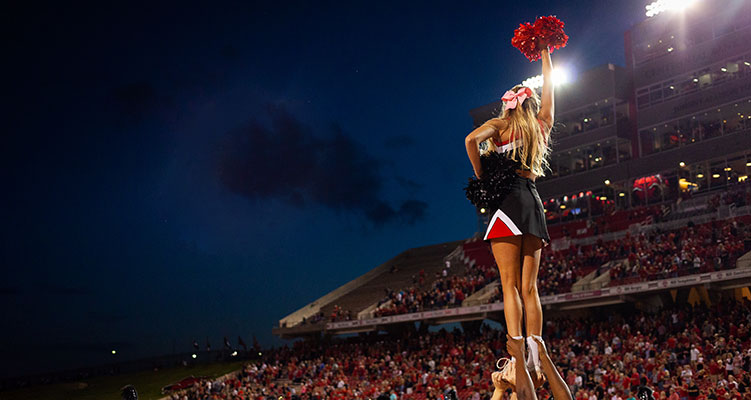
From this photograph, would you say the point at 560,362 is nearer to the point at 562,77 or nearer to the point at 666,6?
the point at 562,77

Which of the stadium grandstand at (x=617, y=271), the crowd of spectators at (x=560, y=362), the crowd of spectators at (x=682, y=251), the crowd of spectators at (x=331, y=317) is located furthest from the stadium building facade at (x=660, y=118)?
the crowd of spectators at (x=331, y=317)

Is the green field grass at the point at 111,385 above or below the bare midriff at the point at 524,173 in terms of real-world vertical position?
below

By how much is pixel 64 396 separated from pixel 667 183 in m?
31.2

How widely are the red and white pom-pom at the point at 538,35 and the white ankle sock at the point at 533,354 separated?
71.0 inches

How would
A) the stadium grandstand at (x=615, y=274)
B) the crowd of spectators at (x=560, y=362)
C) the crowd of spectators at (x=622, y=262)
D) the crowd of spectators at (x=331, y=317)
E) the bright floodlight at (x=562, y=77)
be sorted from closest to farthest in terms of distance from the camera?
the crowd of spectators at (x=560, y=362) < the stadium grandstand at (x=615, y=274) < the crowd of spectators at (x=622, y=262) < the crowd of spectators at (x=331, y=317) < the bright floodlight at (x=562, y=77)

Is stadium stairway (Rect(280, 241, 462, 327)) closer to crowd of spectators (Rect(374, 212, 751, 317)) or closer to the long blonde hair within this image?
crowd of spectators (Rect(374, 212, 751, 317))

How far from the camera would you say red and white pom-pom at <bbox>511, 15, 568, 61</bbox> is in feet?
15.5

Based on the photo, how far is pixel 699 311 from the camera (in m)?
21.1

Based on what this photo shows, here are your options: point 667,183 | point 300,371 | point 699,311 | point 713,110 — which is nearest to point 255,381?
point 300,371

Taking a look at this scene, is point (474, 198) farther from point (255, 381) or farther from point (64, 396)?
point (64, 396)

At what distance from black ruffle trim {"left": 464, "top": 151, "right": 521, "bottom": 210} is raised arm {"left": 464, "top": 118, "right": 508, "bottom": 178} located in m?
0.06

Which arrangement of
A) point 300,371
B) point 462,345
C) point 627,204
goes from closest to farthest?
point 462,345, point 300,371, point 627,204

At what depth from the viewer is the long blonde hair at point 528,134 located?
4398 millimetres

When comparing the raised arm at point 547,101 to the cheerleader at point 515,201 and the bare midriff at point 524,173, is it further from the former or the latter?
the bare midriff at point 524,173
